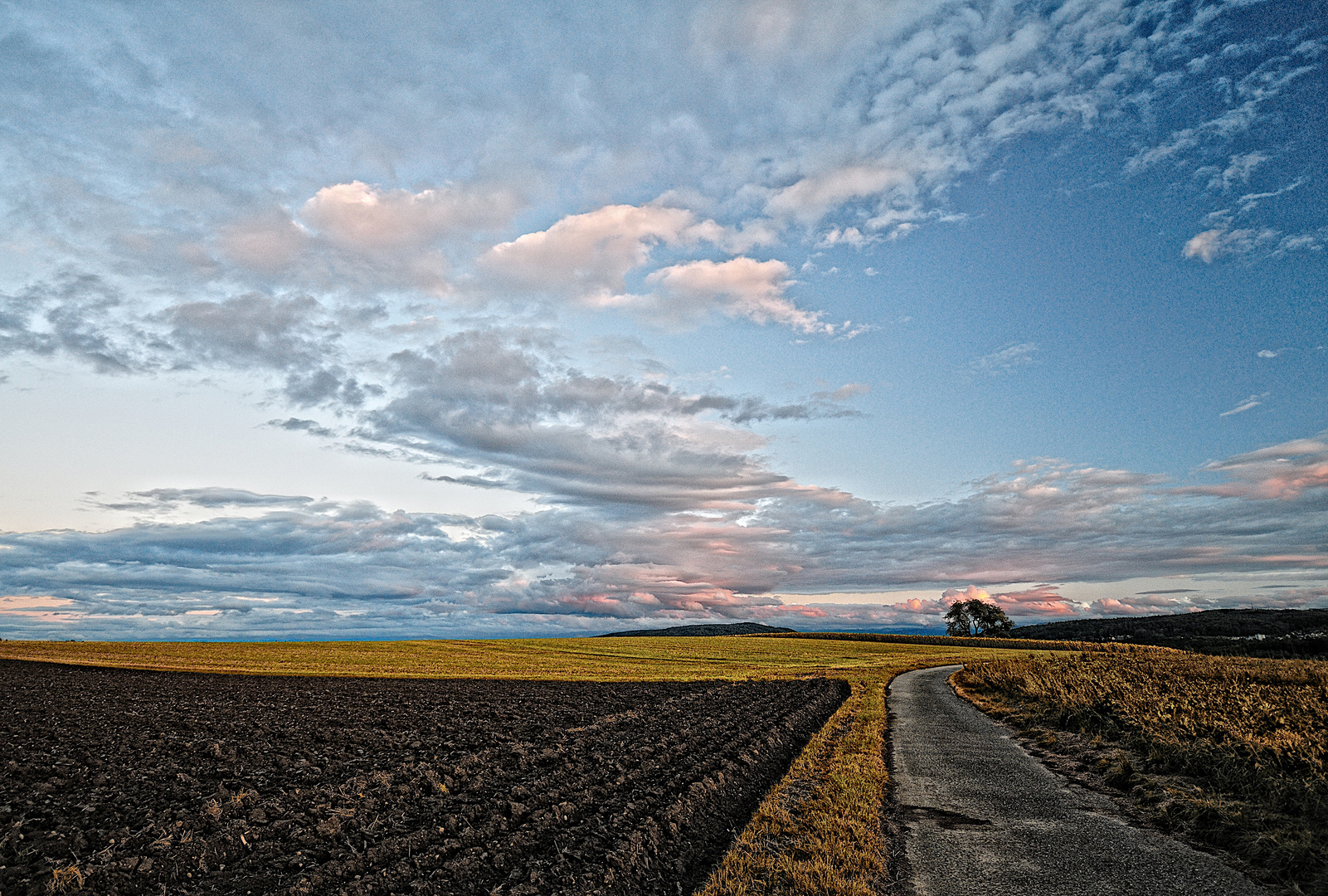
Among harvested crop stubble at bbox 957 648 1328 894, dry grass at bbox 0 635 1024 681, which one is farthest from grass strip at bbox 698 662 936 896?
dry grass at bbox 0 635 1024 681

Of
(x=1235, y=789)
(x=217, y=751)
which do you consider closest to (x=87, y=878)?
(x=217, y=751)

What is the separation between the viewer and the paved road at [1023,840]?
861 centimetres

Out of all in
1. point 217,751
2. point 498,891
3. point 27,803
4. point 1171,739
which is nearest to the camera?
point 498,891

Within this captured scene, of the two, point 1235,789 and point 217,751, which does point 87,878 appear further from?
point 1235,789

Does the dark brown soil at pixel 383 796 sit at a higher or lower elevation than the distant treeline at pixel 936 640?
higher

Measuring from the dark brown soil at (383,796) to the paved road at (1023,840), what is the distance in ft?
10.1

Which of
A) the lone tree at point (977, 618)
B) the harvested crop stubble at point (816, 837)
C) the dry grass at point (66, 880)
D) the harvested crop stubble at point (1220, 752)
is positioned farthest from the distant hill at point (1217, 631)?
the dry grass at point (66, 880)

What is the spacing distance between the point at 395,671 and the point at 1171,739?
48410 millimetres

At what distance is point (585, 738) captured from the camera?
19.7 metres

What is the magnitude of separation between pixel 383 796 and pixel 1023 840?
38.3 ft

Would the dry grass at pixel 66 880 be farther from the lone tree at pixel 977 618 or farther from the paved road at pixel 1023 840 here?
the lone tree at pixel 977 618

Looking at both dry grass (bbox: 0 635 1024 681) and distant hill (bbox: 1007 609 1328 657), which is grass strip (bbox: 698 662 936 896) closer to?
dry grass (bbox: 0 635 1024 681)

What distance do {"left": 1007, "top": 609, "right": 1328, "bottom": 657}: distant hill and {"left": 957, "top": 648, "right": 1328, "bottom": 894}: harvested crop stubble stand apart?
61.9m

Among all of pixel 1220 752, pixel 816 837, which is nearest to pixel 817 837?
pixel 816 837
